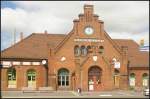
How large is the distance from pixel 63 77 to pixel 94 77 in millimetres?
4472

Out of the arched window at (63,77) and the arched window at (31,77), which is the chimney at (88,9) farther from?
the arched window at (31,77)

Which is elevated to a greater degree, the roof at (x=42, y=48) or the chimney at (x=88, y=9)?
the chimney at (x=88, y=9)

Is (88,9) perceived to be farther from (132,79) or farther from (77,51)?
(132,79)

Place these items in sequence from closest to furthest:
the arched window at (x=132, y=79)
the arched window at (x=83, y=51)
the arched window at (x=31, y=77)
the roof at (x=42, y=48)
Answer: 1. the arched window at (x=31, y=77)
2. the roof at (x=42, y=48)
3. the arched window at (x=83, y=51)
4. the arched window at (x=132, y=79)

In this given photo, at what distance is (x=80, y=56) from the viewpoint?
193 feet

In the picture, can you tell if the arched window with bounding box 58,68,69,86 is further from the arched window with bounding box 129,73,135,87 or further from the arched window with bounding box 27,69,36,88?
the arched window with bounding box 129,73,135,87

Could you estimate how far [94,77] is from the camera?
188 ft

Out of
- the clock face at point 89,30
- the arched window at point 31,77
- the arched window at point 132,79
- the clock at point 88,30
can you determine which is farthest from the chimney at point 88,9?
the arched window at point 132,79

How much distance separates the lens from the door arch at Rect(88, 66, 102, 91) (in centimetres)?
5703

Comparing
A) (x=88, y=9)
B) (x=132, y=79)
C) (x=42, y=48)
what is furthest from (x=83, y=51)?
(x=132, y=79)

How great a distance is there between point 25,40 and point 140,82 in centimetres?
1902

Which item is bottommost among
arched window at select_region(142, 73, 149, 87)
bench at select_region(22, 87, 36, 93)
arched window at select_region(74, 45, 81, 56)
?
bench at select_region(22, 87, 36, 93)

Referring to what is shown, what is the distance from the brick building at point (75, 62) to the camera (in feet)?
187

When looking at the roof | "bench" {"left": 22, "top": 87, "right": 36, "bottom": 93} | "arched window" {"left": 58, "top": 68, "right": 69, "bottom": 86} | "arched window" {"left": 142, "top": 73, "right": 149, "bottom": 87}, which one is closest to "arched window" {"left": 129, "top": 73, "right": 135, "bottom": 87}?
the roof
